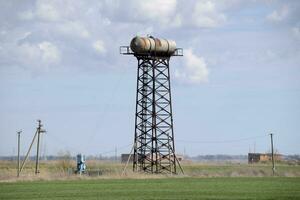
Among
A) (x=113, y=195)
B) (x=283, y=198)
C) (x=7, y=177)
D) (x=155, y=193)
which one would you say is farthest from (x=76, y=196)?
(x=7, y=177)

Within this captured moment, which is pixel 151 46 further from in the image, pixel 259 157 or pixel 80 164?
pixel 259 157

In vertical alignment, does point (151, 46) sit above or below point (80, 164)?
above

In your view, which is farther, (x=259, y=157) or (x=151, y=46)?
(x=259, y=157)

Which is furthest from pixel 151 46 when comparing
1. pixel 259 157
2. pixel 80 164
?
pixel 259 157

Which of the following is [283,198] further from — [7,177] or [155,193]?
[7,177]

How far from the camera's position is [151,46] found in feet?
218

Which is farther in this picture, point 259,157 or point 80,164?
point 259,157

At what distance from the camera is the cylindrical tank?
6600 centimetres

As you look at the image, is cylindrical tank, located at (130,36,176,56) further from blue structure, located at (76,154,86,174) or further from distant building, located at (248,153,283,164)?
distant building, located at (248,153,283,164)

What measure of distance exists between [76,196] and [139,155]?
97.4 feet

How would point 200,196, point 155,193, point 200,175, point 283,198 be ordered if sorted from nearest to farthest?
point 283,198
point 200,196
point 155,193
point 200,175

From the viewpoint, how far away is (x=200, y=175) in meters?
65.7

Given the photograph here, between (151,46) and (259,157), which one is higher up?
(151,46)

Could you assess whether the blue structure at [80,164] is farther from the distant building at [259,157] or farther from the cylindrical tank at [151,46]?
the distant building at [259,157]
